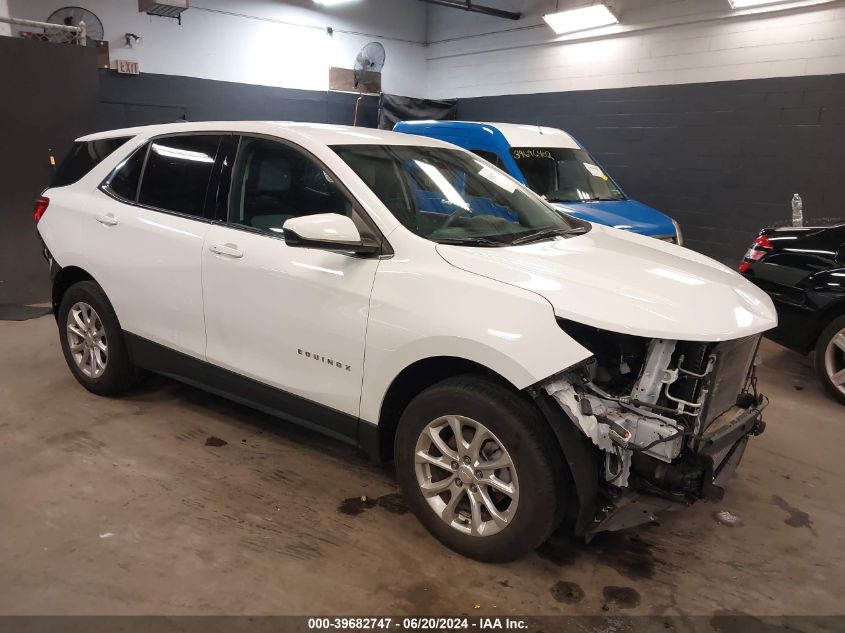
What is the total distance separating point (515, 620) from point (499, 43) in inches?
437

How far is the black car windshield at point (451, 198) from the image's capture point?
273cm

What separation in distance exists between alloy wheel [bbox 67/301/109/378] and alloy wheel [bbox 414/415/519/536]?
232 centimetres

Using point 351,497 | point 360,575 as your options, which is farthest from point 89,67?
point 360,575

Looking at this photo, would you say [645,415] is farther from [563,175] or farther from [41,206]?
[563,175]

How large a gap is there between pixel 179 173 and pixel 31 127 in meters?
4.12

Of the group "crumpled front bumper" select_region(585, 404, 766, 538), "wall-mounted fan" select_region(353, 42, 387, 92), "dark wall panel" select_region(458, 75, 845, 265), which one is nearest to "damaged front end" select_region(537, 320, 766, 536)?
"crumpled front bumper" select_region(585, 404, 766, 538)

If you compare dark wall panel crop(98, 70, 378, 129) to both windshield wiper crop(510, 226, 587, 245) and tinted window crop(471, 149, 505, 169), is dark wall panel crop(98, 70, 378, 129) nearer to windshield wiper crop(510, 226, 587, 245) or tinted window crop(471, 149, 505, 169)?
tinted window crop(471, 149, 505, 169)

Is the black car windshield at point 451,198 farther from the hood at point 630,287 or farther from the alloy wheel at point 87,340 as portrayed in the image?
the alloy wheel at point 87,340

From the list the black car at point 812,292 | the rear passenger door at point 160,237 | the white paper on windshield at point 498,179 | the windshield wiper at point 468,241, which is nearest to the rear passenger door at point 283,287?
the rear passenger door at point 160,237

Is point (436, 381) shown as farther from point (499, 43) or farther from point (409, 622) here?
point (499, 43)

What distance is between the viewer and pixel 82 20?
9.16 metres

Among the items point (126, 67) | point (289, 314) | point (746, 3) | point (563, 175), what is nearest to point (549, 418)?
point (289, 314)

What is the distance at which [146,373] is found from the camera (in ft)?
13.5

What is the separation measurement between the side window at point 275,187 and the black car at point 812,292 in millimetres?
3583
